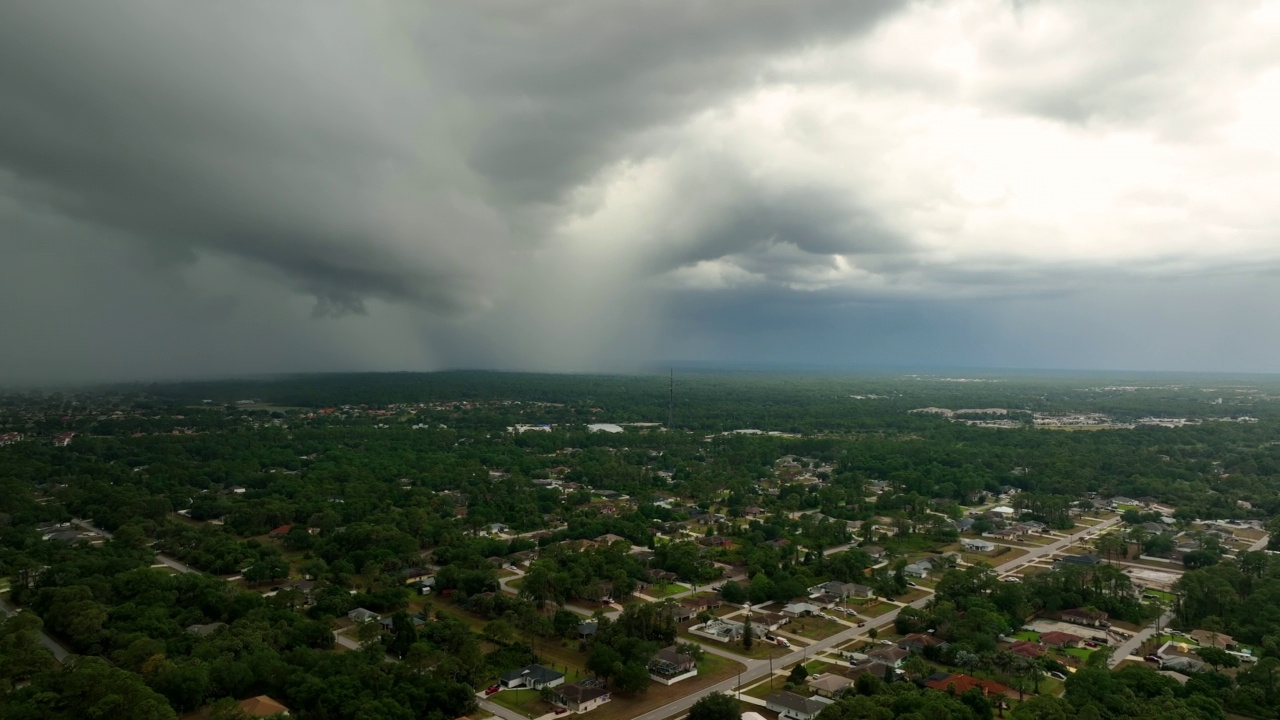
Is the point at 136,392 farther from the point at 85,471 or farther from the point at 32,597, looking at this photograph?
the point at 32,597

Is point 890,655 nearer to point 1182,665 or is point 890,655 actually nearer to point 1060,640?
point 1060,640

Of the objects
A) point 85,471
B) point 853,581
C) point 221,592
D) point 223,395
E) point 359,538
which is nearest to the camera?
point 221,592

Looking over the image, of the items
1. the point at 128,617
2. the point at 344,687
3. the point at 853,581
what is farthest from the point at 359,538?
the point at 853,581

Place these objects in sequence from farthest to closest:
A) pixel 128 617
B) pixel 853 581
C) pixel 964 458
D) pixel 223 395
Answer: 1. pixel 223 395
2. pixel 964 458
3. pixel 853 581
4. pixel 128 617

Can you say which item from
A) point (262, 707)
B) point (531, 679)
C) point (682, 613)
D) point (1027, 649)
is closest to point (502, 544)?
point (682, 613)

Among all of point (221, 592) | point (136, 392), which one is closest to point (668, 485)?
point (221, 592)

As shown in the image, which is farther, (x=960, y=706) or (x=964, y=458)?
(x=964, y=458)

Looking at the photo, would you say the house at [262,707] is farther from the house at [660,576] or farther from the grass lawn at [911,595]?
→ the grass lawn at [911,595]

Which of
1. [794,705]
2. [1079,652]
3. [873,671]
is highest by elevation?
[794,705]
